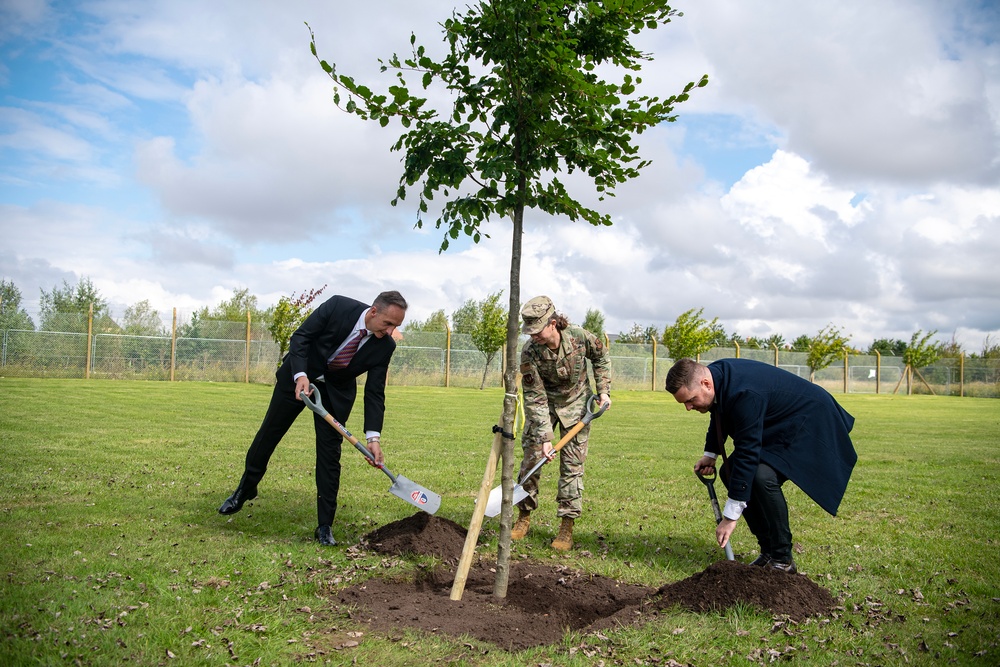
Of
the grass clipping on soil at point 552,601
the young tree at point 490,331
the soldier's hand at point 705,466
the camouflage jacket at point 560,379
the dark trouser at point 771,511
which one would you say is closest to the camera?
the grass clipping on soil at point 552,601

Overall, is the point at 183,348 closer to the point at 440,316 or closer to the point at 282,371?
the point at 440,316

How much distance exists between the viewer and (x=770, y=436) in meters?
5.07

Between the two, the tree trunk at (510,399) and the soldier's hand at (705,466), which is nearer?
the tree trunk at (510,399)

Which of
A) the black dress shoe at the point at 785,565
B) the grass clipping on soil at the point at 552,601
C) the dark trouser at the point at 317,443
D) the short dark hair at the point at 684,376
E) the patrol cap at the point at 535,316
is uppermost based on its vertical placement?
the patrol cap at the point at 535,316

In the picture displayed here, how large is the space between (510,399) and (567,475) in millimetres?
1822

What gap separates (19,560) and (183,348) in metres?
27.2

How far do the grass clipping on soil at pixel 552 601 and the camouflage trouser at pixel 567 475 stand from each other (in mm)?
827

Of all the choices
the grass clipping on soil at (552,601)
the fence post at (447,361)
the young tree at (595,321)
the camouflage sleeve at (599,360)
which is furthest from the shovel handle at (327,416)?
the young tree at (595,321)

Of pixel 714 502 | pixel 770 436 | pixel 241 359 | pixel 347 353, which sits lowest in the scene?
pixel 714 502

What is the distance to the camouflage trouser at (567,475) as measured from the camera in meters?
6.24

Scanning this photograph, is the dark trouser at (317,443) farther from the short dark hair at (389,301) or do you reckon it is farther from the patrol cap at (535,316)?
the patrol cap at (535,316)

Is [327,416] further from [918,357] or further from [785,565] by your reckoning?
[918,357]

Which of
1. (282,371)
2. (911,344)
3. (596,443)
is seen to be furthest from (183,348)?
(911,344)

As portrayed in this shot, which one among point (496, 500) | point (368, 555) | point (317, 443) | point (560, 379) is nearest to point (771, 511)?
point (560, 379)
